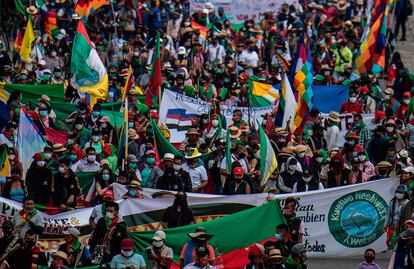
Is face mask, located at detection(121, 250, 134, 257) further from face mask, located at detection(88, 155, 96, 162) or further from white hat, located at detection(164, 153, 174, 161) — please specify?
face mask, located at detection(88, 155, 96, 162)

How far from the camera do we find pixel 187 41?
128 ft

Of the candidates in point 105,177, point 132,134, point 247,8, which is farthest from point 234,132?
point 247,8

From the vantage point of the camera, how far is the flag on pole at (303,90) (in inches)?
1168

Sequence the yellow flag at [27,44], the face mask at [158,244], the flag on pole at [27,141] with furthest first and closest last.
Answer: the yellow flag at [27,44] < the flag on pole at [27,141] < the face mask at [158,244]

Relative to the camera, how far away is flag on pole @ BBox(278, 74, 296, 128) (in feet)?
97.3

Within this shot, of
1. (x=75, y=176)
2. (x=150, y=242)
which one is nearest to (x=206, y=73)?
(x=75, y=176)

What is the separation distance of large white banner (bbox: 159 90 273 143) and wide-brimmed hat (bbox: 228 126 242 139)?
5.30 feet

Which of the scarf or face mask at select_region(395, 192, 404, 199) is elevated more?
the scarf

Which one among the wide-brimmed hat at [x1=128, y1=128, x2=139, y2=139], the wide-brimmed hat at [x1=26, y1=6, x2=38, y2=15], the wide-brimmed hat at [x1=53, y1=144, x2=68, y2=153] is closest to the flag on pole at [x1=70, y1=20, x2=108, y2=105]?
the wide-brimmed hat at [x1=128, y1=128, x2=139, y2=139]

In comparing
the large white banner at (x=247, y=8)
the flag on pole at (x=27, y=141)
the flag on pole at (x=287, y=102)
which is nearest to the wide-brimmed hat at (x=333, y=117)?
the flag on pole at (x=287, y=102)

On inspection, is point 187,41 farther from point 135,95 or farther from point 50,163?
point 50,163

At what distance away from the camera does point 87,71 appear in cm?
3180

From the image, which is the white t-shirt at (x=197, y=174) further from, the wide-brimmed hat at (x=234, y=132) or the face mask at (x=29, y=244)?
the face mask at (x=29, y=244)

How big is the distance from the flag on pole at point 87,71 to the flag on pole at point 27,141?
3561 mm
